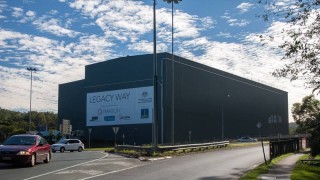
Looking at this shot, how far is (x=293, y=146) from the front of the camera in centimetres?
3900

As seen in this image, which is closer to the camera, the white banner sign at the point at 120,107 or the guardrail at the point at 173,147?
the guardrail at the point at 173,147

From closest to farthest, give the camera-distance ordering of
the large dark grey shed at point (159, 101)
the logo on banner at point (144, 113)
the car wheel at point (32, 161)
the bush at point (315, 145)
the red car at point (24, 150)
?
the red car at point (24, 150) → the car wheel at point (32, 161) → the bush at point (315, 145) → the large dark grey shed at point (159, 101) → the logo on banner at point (144, 113)

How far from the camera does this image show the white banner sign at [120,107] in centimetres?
8062

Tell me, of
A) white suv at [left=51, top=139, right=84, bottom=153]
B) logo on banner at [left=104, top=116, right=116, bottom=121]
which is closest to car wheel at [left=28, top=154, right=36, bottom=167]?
white suv at [left=51, top=139, right=84, bottom=153]

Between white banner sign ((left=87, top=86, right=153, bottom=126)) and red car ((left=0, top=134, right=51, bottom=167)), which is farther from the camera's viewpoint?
white banner sign ((left=87, top=86, right=153, bottom=126))

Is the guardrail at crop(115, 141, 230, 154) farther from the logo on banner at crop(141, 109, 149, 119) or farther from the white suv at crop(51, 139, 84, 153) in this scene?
the logo on banner at crop(141, 109, 149, 119)

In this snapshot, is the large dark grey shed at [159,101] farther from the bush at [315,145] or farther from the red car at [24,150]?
the red car at [24,150]

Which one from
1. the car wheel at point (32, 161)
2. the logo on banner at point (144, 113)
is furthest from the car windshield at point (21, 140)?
the logo on banner at point (144, 113)

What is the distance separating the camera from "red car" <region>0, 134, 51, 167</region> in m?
18.7

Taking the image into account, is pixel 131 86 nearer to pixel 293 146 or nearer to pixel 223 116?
pixel 223 116

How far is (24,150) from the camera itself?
62.4 feet

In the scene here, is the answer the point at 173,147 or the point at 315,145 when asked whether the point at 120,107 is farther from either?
the point at 315,145

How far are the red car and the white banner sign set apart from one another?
58354mm

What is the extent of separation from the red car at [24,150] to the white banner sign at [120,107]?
2297 inches
